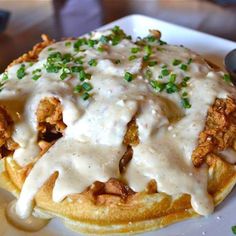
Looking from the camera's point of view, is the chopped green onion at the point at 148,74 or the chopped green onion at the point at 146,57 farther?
the chopped green onion at the point at 146,57

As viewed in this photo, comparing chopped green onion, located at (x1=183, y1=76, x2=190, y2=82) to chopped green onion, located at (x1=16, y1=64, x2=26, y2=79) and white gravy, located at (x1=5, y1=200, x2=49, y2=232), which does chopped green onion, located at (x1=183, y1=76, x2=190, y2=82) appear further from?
white gravy, located at (x1=5, y1=200, x2=49, y2=232)

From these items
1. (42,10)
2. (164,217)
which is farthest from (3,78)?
(42,10)

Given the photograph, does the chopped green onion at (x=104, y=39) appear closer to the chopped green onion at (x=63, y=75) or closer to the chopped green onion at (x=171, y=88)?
the chopped green onion at (x=63, y=75)

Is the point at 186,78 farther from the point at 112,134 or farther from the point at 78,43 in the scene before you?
the point at 78,43

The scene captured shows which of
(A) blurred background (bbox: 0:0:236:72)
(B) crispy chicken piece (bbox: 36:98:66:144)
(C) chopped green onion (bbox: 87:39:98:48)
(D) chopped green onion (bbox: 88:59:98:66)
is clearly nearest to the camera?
(B) crispy chicken piece (bbox: 36:98:66:144)

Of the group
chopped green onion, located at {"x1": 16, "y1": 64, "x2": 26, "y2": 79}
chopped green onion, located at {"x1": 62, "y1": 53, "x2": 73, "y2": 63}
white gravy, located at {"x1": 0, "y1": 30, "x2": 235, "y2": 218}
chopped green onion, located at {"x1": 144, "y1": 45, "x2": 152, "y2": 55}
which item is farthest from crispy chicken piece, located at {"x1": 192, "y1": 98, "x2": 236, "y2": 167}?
chopped green onion, located at {"x1": 16, "y1": 64, "x2": 26, "y2": 79}

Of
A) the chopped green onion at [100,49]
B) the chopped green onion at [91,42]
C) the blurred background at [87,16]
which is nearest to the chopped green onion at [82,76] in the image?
the chopped green onion at [100,49]

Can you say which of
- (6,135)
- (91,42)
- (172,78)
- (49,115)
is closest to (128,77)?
(172,78)

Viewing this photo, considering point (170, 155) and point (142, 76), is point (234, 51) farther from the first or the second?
point (170, 155)

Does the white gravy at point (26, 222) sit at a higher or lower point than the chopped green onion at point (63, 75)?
lower
